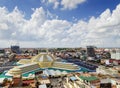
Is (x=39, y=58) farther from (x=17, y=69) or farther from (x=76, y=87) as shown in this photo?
(x=76, y=87)

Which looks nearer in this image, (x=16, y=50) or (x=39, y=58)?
(x=39, y=58)

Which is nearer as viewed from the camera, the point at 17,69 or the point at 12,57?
the point at 17,69

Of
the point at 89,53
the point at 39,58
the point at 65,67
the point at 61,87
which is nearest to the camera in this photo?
the point at 61,87

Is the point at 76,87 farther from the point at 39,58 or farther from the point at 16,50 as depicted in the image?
the point at 16,50

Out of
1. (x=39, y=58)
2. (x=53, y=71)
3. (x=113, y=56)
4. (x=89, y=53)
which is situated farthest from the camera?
(x=89, y=53)

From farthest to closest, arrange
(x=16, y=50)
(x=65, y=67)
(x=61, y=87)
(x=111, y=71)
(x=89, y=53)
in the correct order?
(x=16, y=50) < (x=89, y=53) < (x=65, y=67) < (x=111, y=71) < (x=61, y=87)

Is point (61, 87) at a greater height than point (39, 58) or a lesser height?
lesser

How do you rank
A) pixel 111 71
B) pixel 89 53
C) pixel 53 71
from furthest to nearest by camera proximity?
1. pixel 89 53
2. pixel 53 71
3. pixel 111 71

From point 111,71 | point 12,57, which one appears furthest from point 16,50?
point 111,71

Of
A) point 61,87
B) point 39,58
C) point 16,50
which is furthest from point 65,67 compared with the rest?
point 16,50
